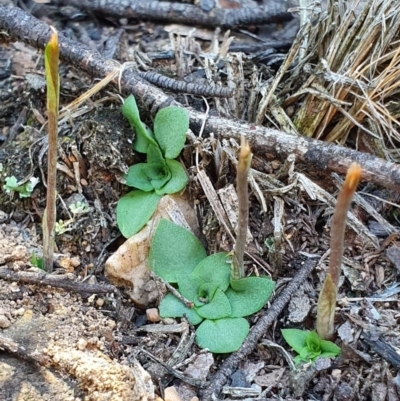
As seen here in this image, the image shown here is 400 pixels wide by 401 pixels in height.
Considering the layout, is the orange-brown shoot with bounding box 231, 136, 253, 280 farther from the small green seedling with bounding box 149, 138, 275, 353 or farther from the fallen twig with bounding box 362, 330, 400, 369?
the fallen twig with bounding box 362, 330, 400, 369

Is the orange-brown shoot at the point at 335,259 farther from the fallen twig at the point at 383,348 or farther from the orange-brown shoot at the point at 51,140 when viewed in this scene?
the orange-brown shoot at the point at 51,140

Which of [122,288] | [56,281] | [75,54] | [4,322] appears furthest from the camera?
[75,54]

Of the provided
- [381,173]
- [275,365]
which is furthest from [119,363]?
[381,173]

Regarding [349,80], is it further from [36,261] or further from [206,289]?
[36,261]

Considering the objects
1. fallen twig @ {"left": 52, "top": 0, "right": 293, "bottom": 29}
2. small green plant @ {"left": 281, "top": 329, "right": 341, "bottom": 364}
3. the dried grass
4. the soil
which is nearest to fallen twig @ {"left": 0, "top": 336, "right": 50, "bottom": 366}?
the soil

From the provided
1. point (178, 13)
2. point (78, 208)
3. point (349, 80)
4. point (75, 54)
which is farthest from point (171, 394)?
point (178, 13)

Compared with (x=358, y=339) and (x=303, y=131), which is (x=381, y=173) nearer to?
(x=303, y=131)
